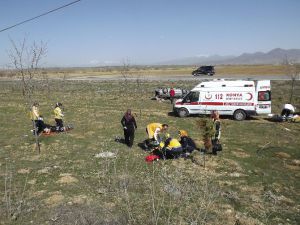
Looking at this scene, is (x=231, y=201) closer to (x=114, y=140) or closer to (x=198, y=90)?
(x=114, y=140)

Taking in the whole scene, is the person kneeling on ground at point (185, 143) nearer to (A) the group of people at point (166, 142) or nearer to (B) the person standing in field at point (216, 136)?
(A) the group of people at point (166, 142)

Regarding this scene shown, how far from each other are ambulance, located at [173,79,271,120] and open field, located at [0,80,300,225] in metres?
2.22

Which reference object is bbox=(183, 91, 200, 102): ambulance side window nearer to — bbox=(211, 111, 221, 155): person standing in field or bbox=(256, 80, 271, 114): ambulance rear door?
bbox=(256, 80, 271, 114): ambulance rear door

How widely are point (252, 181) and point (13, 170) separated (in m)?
8.64

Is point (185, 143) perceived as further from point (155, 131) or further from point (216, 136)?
point (216, 136)

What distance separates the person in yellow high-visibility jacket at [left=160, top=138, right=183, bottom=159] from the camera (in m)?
13.7

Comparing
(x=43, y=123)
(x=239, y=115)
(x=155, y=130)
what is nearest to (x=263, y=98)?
(x=239, y=115)

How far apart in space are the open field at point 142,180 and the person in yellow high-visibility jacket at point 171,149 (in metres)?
0.31

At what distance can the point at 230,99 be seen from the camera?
75.3ft

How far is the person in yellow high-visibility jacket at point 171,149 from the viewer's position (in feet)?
44.8

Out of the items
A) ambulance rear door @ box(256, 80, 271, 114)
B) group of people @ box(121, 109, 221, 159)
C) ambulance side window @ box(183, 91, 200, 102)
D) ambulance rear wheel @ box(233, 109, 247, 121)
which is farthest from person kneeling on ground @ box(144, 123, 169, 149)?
ambulance rear door @ box(256, 80, 271, 114)

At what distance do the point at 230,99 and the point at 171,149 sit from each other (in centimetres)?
1062

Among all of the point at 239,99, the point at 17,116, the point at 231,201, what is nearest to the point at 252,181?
the point at 231,201

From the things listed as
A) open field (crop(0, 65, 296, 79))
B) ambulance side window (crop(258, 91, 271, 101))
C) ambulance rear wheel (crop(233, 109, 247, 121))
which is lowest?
open field (crop(0, 65, 296, 79))
